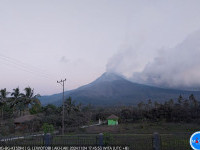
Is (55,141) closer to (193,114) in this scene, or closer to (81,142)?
(81,142)

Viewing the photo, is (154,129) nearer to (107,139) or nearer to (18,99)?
(107,139)

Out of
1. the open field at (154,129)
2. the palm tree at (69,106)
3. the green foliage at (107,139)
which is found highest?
the palm tree at (69,106)

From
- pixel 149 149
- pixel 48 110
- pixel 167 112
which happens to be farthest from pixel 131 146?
pixel 48 110

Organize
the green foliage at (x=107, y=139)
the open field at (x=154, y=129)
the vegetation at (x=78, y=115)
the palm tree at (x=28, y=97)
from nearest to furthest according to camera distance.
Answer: the green foliage at (x=107, y=139) → the open field at (x=154, y=129) → the vegetation at (x=78, y=115) → the palm tree at (x=28, y=97)

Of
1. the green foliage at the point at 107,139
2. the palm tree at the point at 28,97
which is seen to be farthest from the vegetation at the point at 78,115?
the green foliage at the point at 107,139

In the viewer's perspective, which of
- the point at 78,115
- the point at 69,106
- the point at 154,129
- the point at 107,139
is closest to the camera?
the point at 107,139

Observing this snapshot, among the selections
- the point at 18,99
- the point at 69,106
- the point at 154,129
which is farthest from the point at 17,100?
the point at 154,129

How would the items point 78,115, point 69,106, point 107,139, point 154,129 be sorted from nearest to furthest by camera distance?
point 107,139, point 154,129, point 78,115, point 69,106

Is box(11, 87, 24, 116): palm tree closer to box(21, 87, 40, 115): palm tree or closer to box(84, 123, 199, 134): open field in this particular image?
box(21, 87, 40, 115): palm tree

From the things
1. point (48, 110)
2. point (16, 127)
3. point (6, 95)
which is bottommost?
point (16, 127)

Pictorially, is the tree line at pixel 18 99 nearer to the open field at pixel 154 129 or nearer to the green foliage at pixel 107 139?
the open field at pixel 154 129

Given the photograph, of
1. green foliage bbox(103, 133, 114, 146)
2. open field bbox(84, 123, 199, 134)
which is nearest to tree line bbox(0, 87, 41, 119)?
→ open field bbox(84, 123, 199, 134)

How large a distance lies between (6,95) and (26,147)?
98.4 feet

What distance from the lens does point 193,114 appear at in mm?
33844
